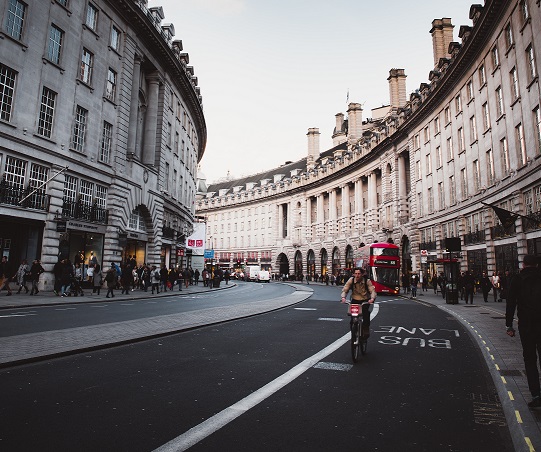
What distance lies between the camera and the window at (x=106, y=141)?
27.8 meters

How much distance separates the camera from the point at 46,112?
75.4ft

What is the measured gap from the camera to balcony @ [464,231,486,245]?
104 ft

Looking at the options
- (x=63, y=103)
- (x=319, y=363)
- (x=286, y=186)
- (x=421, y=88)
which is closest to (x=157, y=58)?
(x=63, y=103)

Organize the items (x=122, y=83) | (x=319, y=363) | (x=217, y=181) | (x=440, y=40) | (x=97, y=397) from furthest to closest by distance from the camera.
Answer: (x=217, y=181) → (x=440, y=40) → (x=122, y=83) → (x=319, y=363) → (x=97, y=397)

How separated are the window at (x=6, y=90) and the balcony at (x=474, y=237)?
32.3 meters

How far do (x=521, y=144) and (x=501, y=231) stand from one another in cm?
634

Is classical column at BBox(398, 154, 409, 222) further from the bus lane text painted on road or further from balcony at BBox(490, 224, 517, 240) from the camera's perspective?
the bus lane text painted on road

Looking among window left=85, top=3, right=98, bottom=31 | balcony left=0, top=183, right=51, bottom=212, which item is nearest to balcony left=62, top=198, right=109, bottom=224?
balcony left=0, top=183, right=51, bottom=212

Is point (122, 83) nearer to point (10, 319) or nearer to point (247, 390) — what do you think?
point (10, 319)

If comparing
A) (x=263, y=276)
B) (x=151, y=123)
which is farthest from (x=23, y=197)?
(x=263, y=276)

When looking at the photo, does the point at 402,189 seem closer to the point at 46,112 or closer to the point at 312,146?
the point at 312,146

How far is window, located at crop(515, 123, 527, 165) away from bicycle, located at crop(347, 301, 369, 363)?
22.3 m

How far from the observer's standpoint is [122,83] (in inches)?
1163

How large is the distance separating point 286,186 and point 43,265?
211ft
